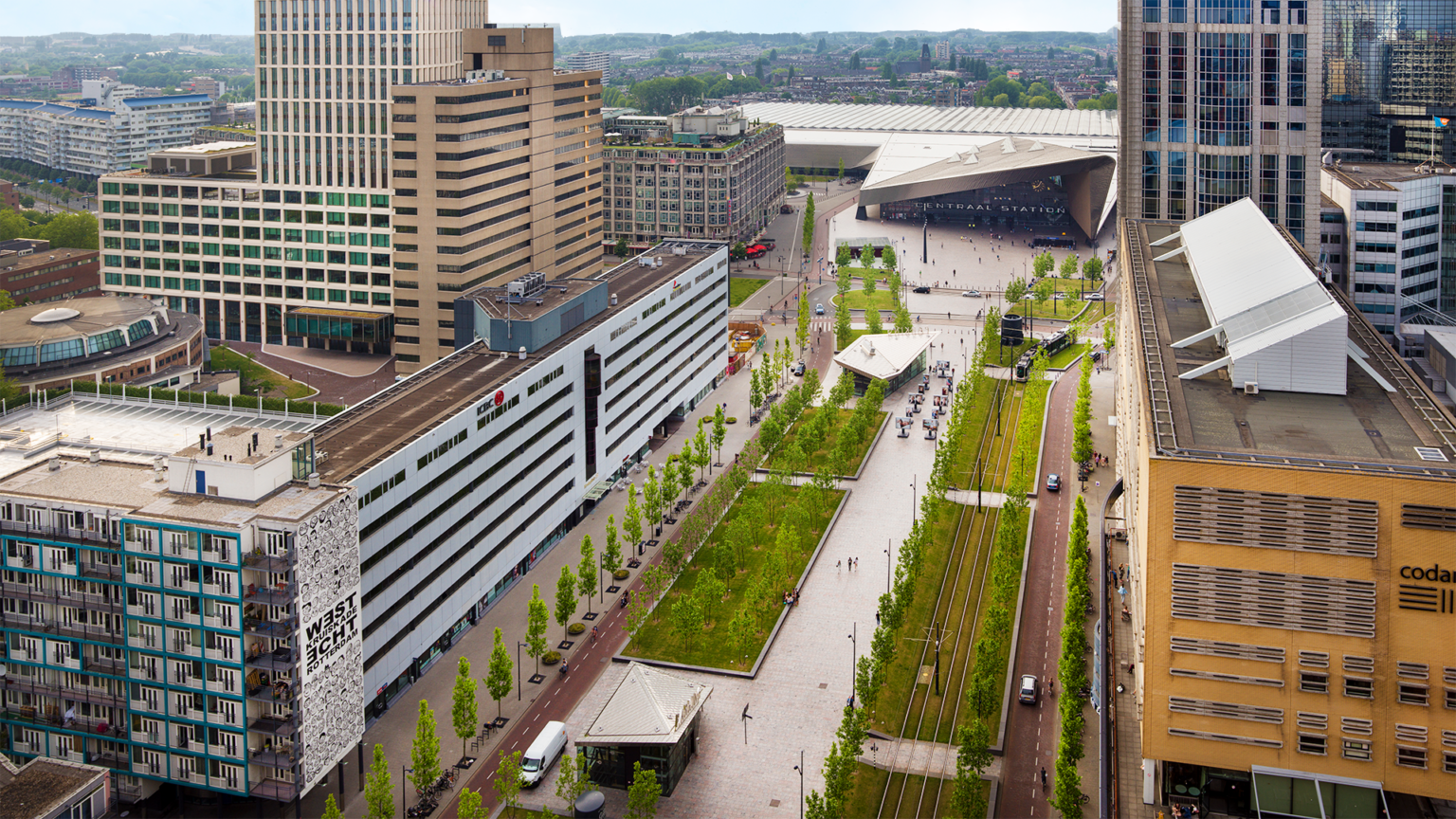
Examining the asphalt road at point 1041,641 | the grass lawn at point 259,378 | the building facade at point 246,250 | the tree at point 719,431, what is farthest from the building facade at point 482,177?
the asphalt road at point 1041,641

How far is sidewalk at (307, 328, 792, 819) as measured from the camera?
261ft

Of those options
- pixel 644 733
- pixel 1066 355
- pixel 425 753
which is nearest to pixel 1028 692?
pixel 644 733

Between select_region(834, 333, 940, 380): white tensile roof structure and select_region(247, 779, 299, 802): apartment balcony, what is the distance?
101m

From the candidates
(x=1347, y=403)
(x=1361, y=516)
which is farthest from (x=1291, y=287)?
(x=1361, y=516)

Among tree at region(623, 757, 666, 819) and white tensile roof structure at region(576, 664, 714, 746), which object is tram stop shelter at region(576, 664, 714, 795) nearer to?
white tensile roof structure at region(576, 664, 714, 746)

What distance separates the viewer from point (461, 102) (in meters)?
147

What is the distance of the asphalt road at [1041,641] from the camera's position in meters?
80.0

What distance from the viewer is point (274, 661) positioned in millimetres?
70000

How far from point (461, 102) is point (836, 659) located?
83.8 metres

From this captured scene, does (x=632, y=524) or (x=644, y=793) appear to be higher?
(x=632, y=524)

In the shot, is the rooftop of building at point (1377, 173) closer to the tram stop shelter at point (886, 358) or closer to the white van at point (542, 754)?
the tram stop shelter at point (886, 358)

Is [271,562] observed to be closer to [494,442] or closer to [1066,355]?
[494,442]

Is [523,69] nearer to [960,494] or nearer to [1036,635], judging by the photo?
[960,494]

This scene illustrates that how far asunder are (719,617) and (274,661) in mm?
40555
